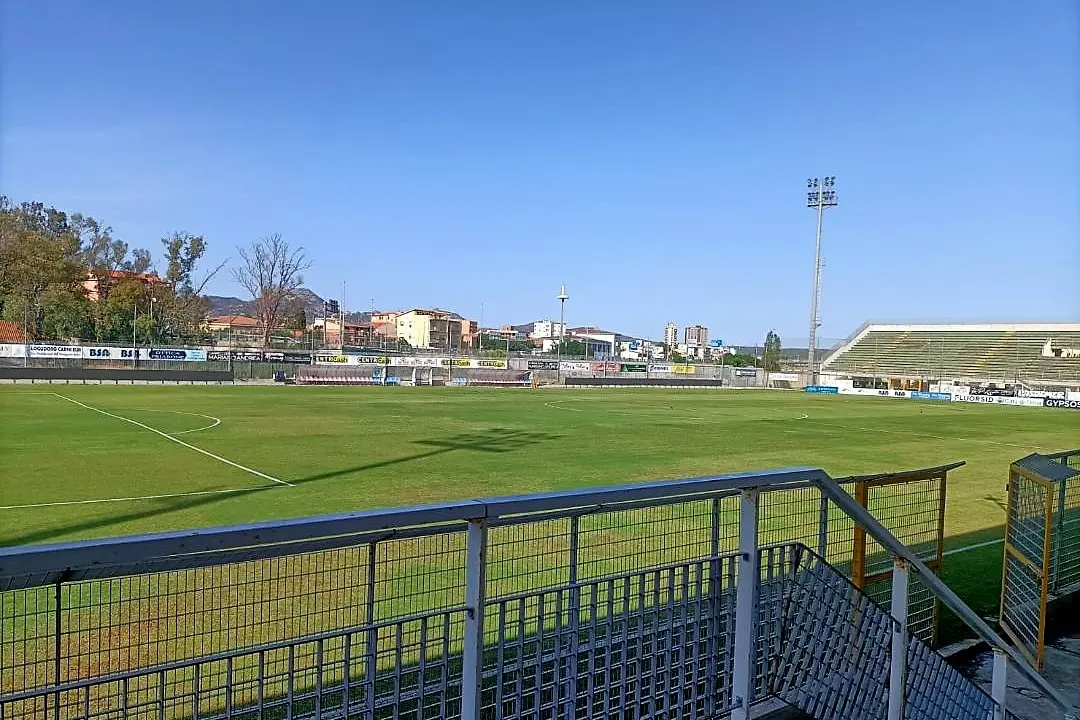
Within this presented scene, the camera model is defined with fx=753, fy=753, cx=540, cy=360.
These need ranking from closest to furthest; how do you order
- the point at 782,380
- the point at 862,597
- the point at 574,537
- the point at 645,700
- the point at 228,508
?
1. the point at 574,537
2. the point at 645,700
3. the point at 862,597
4. the point at 228,508
5. the point at 782,380

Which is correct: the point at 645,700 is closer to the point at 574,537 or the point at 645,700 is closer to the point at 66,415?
the point at 574,537

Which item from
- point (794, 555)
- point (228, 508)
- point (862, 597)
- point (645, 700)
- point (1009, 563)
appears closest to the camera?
point (645, 700)

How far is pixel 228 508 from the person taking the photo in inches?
418

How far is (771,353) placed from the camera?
390 ft

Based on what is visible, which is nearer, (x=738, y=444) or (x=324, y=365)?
(x=738, y=444)

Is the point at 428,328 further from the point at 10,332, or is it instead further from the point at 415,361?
the point at 10,332

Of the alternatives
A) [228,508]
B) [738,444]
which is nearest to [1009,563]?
[228,508]

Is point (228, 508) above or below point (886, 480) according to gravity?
below

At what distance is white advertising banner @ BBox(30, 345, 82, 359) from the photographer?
42.5 meters

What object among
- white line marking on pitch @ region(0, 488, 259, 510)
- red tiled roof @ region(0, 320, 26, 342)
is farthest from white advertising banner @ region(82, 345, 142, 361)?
white line marking on pitch @ region(0, 488, 259, 510)

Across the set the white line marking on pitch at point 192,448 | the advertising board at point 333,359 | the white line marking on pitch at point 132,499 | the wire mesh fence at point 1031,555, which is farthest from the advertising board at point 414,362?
the wire mesh fence at point 1031,555

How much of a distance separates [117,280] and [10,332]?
74.2 feet

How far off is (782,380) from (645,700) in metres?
73.1

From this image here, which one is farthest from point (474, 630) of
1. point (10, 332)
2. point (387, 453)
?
point (10, 332)
